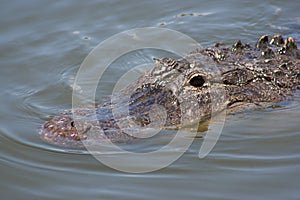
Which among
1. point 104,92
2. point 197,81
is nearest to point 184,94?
point 197,81

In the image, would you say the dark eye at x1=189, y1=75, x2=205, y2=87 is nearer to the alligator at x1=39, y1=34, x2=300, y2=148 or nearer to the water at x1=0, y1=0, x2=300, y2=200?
the alligator at x1=39, y1=34, x2=300, y2=148

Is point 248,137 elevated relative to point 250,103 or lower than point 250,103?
lower

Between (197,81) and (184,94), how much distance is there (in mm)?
229

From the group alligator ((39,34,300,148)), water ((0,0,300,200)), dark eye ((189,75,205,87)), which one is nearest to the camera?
water ((0,0,300,200))

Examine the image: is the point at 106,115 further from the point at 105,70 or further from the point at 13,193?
the point at 105,70

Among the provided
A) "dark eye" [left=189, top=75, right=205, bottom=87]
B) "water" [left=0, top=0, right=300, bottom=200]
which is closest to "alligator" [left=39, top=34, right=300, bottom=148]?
"dark eye" [left=189, top=75, right=205, bottom=87]

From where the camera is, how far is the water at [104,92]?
17.6 feet

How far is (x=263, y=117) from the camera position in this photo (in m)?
6.82

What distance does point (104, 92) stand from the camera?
25.9 feet

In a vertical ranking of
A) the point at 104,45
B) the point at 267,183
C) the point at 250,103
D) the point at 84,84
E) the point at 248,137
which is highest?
the point at 104,45

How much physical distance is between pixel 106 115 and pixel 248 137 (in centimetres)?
171

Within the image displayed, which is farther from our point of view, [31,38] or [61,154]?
[31,38]

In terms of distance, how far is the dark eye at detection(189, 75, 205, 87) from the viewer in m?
6.53

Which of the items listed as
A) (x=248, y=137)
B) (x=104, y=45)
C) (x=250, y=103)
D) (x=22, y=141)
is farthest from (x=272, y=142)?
(x=104, y=45)
